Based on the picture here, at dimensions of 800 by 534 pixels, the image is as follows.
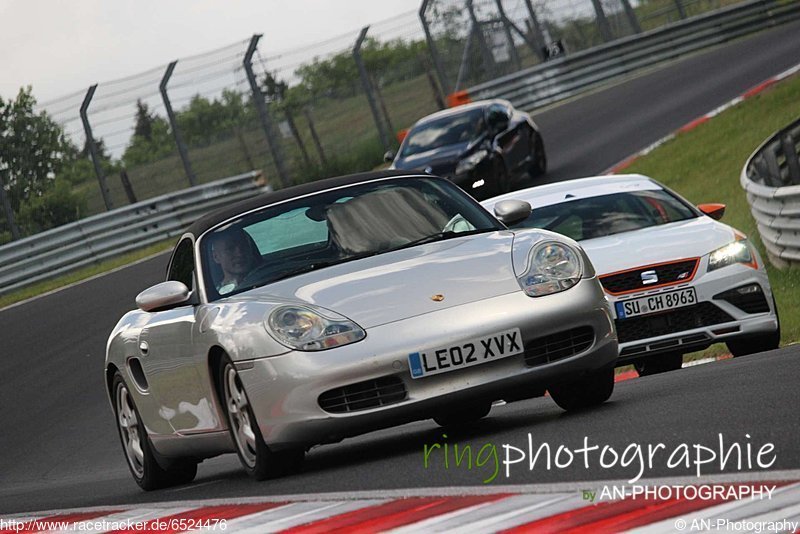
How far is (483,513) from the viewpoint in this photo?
15.4 ft

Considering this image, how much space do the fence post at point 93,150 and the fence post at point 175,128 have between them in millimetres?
1389

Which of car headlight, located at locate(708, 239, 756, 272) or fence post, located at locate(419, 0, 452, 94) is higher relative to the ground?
fence post, located at locate(419, 0, 452, 94)

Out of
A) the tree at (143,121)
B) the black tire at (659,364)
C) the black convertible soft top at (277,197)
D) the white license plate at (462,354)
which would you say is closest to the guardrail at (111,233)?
the tree at (143,121)

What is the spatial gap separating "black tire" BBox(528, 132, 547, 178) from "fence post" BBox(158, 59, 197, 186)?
272 inches

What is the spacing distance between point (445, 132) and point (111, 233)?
6.58m

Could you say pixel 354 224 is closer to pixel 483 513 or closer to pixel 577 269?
pixel 577 269

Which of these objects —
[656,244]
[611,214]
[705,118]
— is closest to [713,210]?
[611,214]

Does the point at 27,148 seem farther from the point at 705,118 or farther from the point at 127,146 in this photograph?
the point at 705,118

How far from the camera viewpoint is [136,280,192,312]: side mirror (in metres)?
7.46

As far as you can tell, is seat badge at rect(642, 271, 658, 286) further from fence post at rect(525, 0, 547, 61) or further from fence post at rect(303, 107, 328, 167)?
fence post at rect(525, 0, 547, 61)

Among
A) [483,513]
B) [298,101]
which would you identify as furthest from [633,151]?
[483,513]

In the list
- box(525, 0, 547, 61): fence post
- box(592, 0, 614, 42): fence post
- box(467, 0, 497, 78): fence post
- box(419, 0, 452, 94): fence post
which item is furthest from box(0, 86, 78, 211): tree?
box(592, 0, 614, 42): fence post

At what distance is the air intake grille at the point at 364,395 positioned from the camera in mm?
6617

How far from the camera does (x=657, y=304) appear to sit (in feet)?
32.0
